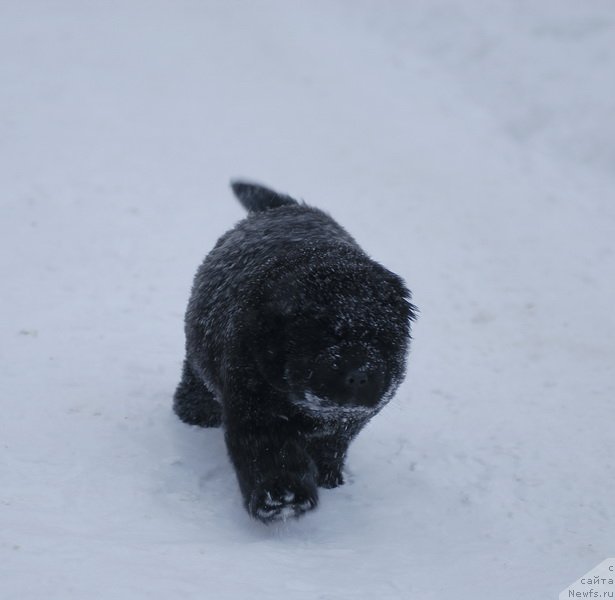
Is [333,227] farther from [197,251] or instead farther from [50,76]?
[50,76]

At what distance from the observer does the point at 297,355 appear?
3328 mm

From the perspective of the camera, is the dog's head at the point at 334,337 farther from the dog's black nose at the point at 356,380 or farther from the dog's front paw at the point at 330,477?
the dog's front paw at the point at 330,477

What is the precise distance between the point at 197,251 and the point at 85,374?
2.75 metres

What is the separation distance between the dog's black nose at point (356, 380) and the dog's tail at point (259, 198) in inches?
72.9

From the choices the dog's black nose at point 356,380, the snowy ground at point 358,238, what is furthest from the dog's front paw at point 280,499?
the dog's black nose at point 356,380

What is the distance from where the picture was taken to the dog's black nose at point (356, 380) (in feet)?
10.7

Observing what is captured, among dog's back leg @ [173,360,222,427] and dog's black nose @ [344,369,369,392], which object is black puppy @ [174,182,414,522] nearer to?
dog's black nose @ [344,369,369,392]

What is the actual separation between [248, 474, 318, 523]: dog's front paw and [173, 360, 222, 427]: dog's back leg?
107cm

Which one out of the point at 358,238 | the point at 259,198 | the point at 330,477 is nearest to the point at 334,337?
the point at 330,477

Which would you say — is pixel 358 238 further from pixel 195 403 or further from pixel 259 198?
pixel 195 403

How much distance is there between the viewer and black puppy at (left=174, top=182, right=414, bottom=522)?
330 centimetres

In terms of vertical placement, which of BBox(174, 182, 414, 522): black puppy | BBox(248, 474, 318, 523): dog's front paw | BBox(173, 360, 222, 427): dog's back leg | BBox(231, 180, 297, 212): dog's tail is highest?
BBox(231, 180, 297, 212): dog's tail

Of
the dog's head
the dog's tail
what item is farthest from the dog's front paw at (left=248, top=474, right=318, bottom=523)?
the dog's tail

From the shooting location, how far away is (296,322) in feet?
11.0
